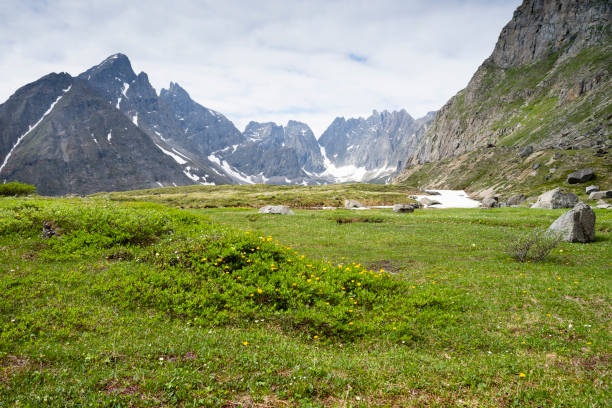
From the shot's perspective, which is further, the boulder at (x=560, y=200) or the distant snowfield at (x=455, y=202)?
the distant snowfield at (x=455, y=202)

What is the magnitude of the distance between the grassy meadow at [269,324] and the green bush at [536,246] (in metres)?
0.92

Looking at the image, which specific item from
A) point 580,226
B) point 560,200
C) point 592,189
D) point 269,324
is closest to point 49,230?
point 269,324

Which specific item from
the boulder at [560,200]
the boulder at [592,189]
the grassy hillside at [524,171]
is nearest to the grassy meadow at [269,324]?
the boulder at [560,200]

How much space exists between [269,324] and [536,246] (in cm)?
2099

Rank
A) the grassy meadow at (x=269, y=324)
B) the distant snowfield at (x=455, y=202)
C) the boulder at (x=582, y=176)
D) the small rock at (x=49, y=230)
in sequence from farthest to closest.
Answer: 1. the distant snowfield at (x=455, y=202)
2. the boulder at (x=582, y=176)
3. the small rock at (x=49, y=230)
4. the grassy meadow at (x=269, y=324)

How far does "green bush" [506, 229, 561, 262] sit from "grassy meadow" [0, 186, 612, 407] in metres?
0.92

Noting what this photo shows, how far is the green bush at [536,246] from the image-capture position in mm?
20875

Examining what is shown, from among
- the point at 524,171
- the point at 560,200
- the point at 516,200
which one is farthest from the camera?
the point at 524,171

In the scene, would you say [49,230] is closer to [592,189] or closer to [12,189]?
[12,189]

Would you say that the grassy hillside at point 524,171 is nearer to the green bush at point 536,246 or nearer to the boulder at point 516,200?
the boulder at point 516,200

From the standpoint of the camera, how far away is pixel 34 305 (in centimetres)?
1065

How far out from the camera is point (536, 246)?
70.2ft

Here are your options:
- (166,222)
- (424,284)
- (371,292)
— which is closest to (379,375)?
(371,292)

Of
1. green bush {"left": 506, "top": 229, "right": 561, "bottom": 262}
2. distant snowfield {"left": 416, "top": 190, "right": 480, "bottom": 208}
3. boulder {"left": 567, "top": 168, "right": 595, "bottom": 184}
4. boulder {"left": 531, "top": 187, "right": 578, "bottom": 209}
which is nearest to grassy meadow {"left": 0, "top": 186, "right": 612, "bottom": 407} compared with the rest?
green bush {"left": 506, "top": 229, "right": 561, "bottom": 262}
